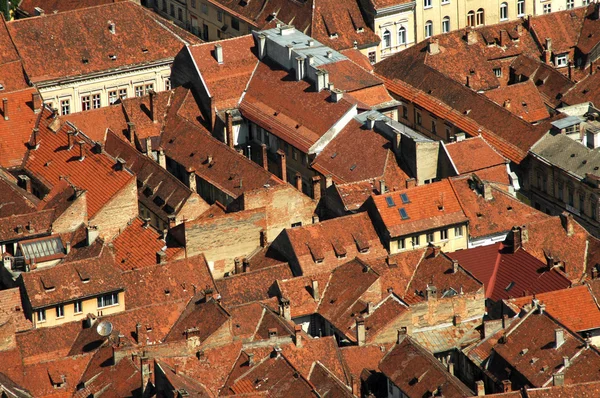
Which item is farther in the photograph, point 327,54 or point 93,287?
point 327,54

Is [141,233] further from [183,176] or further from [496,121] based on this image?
[496,121]

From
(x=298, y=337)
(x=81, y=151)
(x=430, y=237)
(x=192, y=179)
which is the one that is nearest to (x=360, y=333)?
(x=298, y=337)

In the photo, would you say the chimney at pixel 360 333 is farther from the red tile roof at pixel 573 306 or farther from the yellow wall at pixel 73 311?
the yellow wall at pixel 73 311

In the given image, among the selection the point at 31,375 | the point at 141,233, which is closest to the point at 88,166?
the point at 141,233

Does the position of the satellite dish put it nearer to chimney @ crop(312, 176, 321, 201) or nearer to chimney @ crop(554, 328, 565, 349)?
chimney @ crop(554, 328, 565, 349)

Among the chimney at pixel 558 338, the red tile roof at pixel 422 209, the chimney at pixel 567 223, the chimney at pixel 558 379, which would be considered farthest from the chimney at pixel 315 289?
the chimney at pixel 558 379
